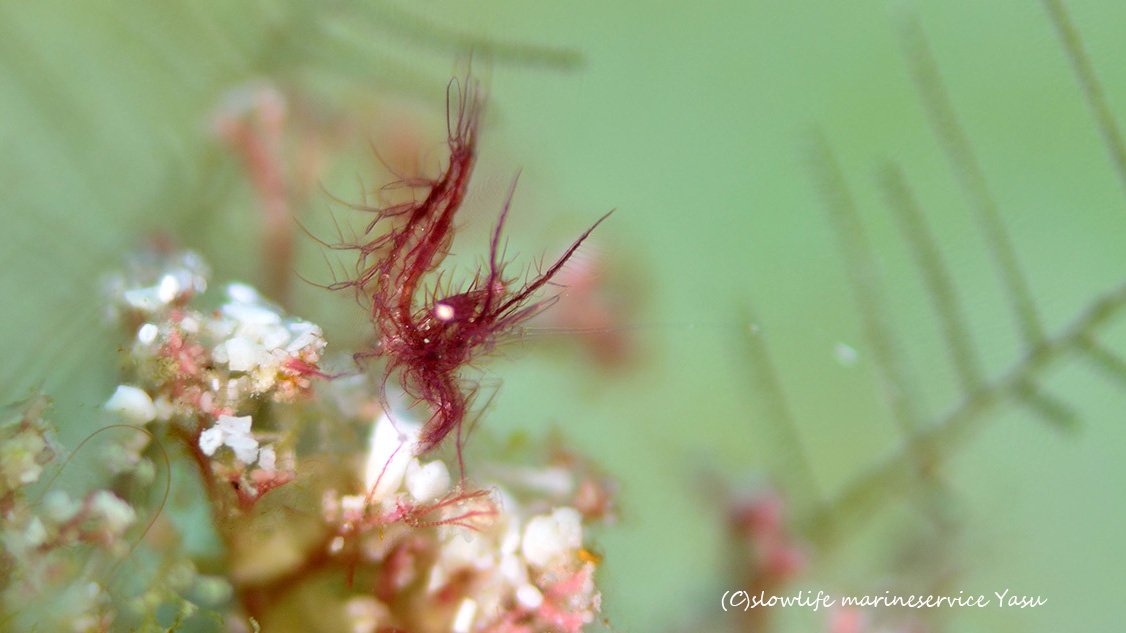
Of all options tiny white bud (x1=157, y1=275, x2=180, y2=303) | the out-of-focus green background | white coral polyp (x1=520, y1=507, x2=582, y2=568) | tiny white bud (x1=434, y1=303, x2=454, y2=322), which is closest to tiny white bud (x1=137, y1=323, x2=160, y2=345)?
tiny white bud (x1=157, y1=275, x2=180, y2=303)

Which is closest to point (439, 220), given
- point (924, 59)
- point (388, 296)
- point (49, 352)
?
point (388, 296)

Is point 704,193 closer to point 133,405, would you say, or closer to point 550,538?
point 550,538

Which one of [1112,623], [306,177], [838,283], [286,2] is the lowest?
[1112,623]

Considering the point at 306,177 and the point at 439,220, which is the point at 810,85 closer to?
the point at 439,220

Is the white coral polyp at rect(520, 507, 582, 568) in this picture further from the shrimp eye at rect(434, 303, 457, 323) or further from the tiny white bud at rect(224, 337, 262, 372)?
the tiny white bud at rect(224, 337, 262, 372)

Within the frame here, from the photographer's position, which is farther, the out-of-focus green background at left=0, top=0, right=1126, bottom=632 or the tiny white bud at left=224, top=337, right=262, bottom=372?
the out-of-focus green background at left=0, top=0, right=1126, bottom=632

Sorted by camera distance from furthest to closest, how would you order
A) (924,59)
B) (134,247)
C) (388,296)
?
(924,59), (134,247), (388,296)

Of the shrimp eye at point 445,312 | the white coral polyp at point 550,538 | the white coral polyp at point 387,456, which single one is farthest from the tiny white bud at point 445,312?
the white coral polyp at point 550,538

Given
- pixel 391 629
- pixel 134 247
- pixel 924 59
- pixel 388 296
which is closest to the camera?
pixel 391 629
